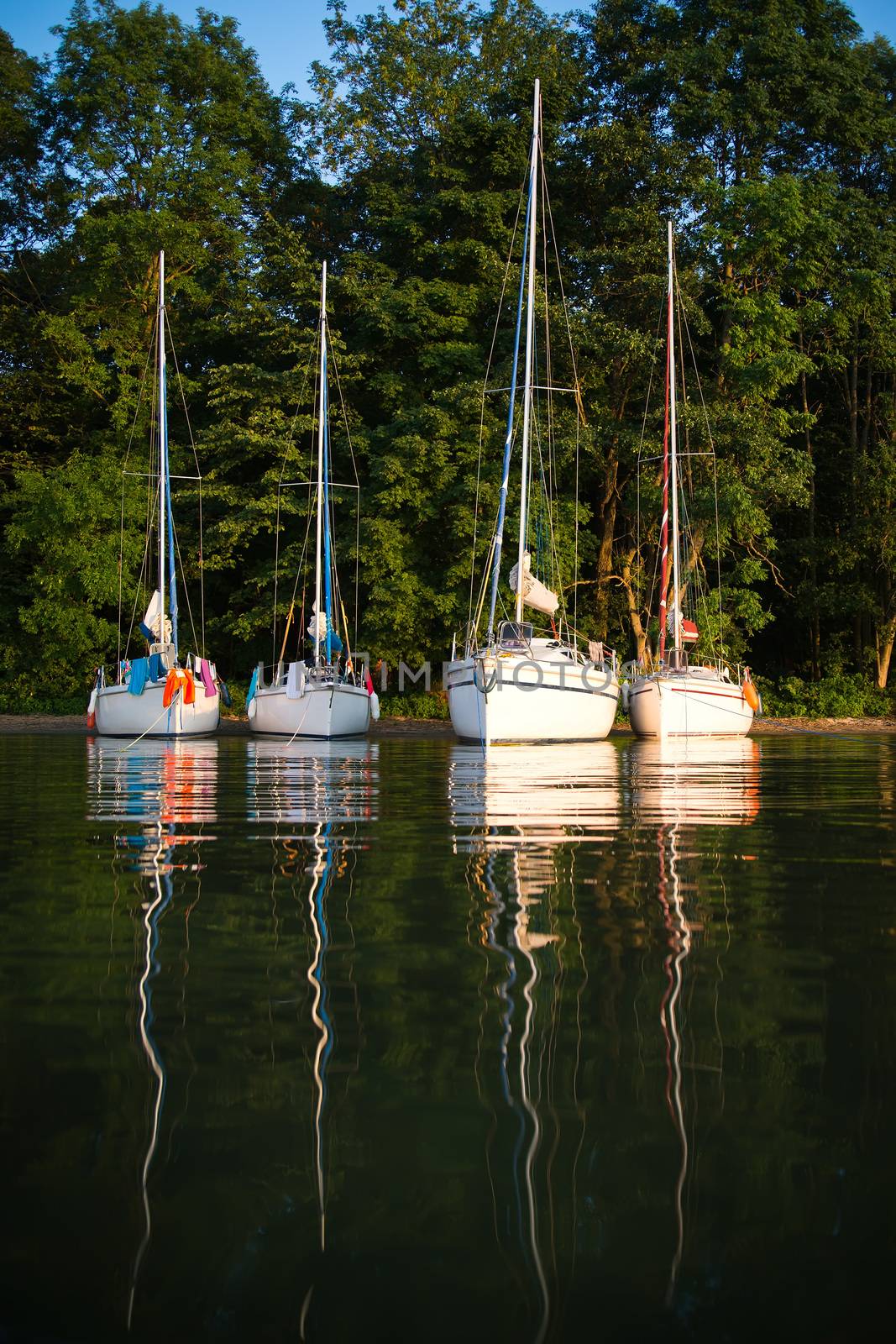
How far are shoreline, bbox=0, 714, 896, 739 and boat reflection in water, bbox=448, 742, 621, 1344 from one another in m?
21.6

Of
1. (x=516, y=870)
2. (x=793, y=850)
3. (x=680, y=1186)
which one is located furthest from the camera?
(x=793, y=850)

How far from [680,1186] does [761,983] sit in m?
1.79

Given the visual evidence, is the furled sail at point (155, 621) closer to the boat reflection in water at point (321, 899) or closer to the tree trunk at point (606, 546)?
the tree trunk at point (606, 546)

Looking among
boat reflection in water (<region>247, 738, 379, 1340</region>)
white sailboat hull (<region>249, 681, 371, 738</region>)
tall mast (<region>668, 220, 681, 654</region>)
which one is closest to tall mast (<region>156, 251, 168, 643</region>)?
white sailboat hull (<region>249, 681, 371, 738</region>)

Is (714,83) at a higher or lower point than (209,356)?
higher

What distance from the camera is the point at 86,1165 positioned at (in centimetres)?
278

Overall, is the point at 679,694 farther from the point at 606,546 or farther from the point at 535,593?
the point at 606,546

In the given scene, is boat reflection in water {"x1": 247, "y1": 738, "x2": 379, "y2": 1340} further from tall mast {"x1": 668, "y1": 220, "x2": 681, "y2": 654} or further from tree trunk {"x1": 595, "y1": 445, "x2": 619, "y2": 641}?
tree trunk {"x1": 595, "y1": 445, "x2": 619, "y2": 641}

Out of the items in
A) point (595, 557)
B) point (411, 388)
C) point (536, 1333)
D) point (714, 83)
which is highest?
point (714, 83)

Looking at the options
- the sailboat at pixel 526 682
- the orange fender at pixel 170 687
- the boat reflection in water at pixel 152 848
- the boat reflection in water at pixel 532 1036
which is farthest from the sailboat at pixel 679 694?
the boat reflection in water at pixel 532 1036

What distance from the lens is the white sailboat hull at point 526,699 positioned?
22359 millimetres

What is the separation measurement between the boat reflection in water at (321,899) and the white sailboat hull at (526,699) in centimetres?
607

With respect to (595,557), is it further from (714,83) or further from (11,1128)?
(11,1128)

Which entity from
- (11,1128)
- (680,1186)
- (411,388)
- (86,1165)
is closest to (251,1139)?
(86,1165)
